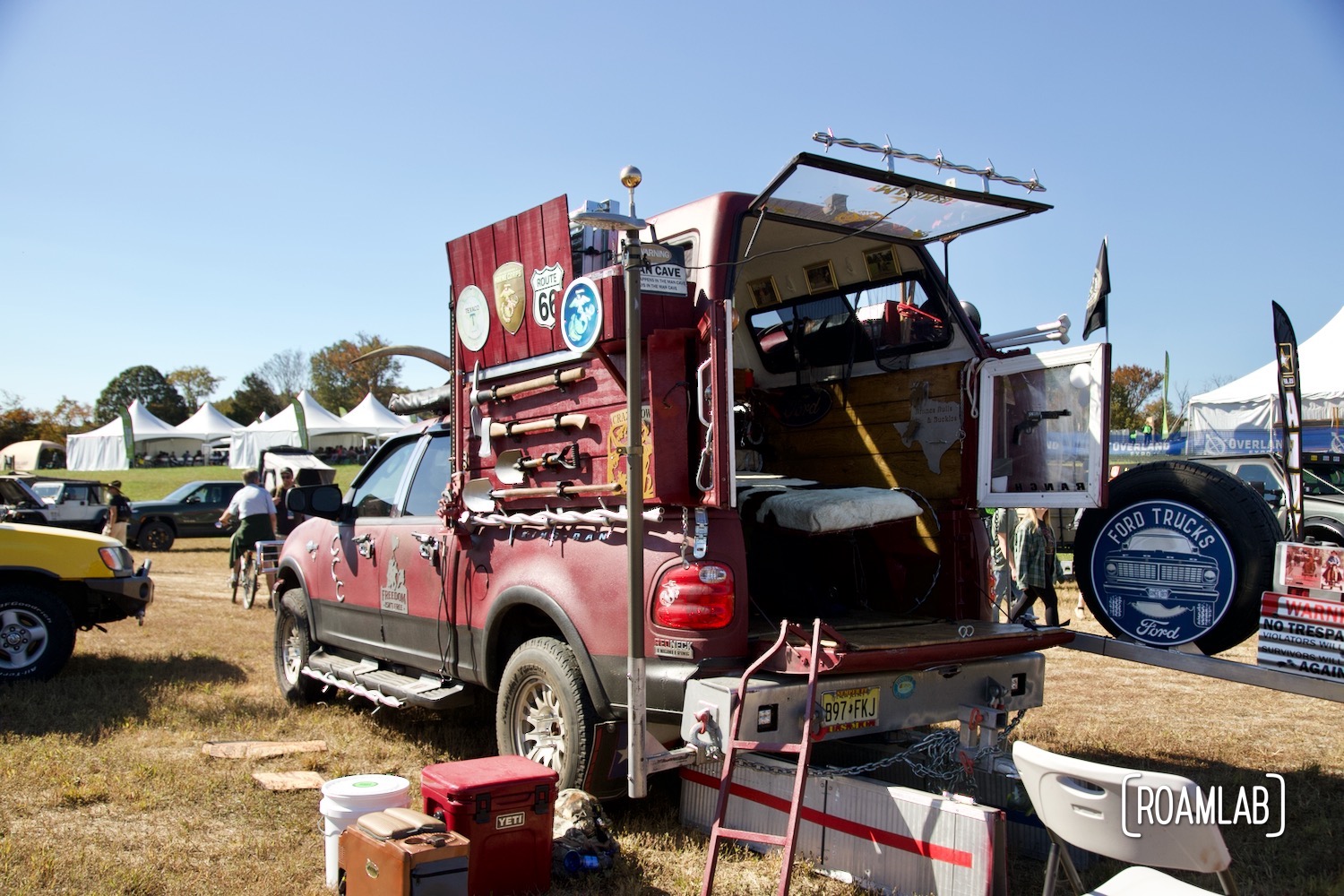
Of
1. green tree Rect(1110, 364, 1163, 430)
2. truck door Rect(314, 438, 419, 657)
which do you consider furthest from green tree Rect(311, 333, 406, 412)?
truck door Rect(314, 438, 419, 657)

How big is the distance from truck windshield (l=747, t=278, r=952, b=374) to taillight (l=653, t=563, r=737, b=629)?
196cm

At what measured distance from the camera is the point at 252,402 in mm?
77000

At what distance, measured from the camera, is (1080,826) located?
7.93 ft

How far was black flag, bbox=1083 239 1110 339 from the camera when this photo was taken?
4531 millimetres

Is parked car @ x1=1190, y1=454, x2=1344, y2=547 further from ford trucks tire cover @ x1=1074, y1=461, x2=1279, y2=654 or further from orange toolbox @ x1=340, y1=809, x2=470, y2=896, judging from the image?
orange toolbox @ x1=340, y1=809, x2=470, y2=896

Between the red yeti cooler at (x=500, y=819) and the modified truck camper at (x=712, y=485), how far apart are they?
38 centimetres

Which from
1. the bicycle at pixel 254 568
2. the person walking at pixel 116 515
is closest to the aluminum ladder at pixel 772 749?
the bicycle at pixel 254 568

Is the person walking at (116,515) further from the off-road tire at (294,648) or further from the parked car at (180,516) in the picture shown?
the off-road tire at (294,648)

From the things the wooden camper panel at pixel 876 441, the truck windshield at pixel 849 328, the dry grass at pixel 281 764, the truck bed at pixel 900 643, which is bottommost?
the dry grass at pixel 281 764

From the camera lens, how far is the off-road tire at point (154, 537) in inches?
834

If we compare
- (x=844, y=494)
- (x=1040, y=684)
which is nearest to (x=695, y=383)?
(x=844, y=494)

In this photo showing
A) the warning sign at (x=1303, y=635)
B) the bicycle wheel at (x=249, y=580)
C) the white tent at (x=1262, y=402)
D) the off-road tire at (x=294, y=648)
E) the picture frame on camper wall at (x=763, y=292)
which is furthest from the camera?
the white tent at (x=1262, y=402)

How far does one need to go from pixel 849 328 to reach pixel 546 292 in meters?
1.75

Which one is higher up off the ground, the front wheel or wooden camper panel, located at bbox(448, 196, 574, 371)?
wooden camper panel, located at bbox(448, 196, 574, 371)
